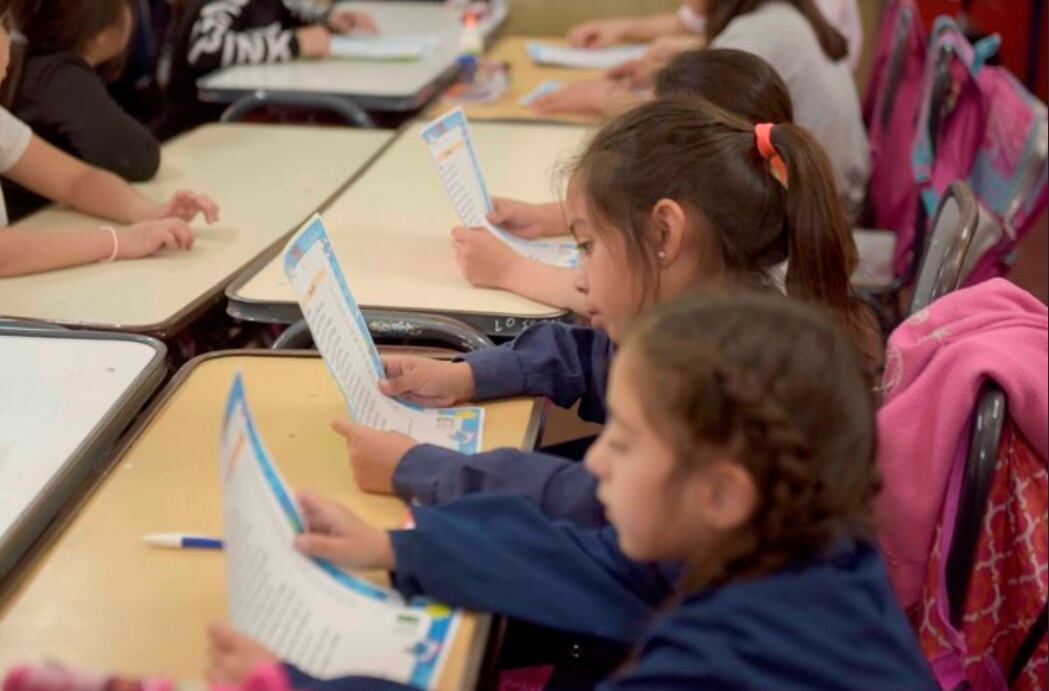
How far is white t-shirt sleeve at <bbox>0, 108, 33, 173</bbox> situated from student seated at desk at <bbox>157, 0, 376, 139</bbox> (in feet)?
3.30

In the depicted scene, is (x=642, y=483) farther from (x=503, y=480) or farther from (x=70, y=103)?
(x=70, y=103)

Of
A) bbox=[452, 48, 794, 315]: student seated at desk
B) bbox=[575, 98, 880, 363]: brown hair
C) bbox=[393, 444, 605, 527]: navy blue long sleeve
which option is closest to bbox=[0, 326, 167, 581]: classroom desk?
bbox=[393, 444, 605, 527]: navy blue long sleeve

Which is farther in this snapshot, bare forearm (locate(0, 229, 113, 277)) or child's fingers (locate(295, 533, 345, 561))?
bare forearm (locate(0, 229, 113, 277))

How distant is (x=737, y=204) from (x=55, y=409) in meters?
0.83

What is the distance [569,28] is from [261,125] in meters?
1.55

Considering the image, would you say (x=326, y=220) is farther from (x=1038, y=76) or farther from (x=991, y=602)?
(x=1038, y=76)

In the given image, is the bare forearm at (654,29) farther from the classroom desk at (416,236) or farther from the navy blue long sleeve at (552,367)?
the navy blue long sleeve at (552,367)

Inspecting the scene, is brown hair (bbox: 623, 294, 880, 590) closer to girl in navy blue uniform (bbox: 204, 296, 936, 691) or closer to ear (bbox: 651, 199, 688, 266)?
girl in navy blue uniform (bbox: 204, 296, 936, 691)

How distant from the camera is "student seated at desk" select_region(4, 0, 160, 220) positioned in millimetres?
2443

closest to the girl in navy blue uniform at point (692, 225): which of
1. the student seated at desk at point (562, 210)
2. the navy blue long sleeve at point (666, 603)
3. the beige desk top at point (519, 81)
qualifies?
the student seated at desk at point (562, 210)

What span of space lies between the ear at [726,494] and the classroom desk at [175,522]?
0.24 m

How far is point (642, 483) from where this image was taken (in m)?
1.00

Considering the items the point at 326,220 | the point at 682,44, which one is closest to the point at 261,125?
the point at 326,220

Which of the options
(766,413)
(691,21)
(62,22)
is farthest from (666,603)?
(691,21)
